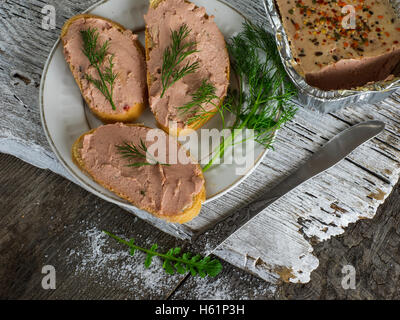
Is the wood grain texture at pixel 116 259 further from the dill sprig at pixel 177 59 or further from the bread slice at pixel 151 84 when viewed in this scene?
the dill sprig at pixel 177 59

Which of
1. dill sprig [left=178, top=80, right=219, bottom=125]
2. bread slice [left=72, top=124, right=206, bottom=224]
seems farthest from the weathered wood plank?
dill sprig [left=178, top=80, right=219, bottom=125]

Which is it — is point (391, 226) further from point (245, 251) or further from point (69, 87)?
point (69, 87)

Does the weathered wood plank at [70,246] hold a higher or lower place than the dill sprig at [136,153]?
lower

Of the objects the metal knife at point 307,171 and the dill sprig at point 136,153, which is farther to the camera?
the metal knife at point 307,171

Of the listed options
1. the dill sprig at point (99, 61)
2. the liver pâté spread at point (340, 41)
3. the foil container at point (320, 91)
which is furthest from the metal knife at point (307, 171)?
the dill sprig at point (99, 61)

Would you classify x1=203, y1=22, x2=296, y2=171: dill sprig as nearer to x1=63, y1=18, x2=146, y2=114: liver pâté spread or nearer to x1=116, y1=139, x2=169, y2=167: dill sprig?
x1=116, y1=139, x2=169, y2=167: dill sprig
